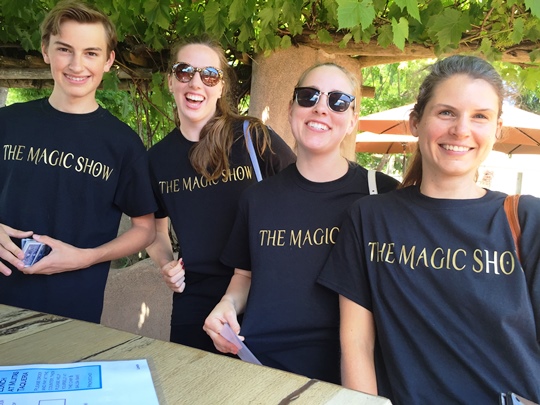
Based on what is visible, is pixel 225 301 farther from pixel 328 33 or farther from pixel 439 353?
pixel 328 33

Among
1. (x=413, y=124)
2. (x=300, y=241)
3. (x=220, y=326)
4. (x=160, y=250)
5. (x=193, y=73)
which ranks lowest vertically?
(x=220, y=326)

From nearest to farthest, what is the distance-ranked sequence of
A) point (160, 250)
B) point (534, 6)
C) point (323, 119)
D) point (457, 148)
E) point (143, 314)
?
point (457, 148), point (323, 119), point (534, 6), point (160, 250), point (143, 314)

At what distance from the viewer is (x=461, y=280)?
5.05ft

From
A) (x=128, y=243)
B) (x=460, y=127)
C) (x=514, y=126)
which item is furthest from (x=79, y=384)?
(x=514, y=126)

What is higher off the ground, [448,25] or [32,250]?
[448,25]

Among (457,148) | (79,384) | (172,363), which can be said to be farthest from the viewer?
(457,148)

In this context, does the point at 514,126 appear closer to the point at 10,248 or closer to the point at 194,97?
the point at 194,97

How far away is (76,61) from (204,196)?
74 centimetres

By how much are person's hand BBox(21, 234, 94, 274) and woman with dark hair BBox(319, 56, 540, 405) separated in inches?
36.6

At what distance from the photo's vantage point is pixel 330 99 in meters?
1.95

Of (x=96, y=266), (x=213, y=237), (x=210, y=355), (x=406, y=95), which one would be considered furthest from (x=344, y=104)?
(x=96, y=266)

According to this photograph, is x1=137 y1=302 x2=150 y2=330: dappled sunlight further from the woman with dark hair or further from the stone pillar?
the woman with dark hair

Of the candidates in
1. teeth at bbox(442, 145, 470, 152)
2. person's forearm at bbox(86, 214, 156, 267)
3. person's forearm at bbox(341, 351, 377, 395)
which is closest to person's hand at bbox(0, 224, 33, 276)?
person's forearm at bbox(86, 214, 156, 267)

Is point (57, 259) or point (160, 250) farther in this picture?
point (160, 250)
